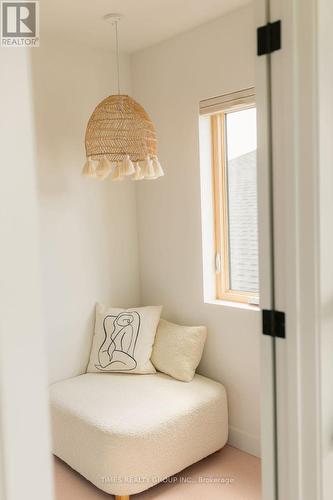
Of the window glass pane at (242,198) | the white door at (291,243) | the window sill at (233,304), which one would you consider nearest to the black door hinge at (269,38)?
the white door at (291,243)

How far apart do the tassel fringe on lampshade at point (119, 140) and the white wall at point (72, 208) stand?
45cm

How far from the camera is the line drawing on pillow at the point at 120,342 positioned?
3105 mm

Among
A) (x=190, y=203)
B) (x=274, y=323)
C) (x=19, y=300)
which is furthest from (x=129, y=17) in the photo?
(x=19, y=300)

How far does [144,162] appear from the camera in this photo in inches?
109

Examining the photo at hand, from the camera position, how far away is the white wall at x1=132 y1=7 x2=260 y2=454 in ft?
9.28

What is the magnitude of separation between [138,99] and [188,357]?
1.83m

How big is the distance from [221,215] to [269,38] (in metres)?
1.71

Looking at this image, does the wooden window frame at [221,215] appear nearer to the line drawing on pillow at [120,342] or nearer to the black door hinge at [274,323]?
the line drawing on pillow at [120,342]

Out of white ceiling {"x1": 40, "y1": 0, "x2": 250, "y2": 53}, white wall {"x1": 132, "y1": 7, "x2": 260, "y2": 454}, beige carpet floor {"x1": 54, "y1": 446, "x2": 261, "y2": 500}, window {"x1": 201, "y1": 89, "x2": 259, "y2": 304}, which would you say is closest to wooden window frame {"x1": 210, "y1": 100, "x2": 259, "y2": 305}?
window {"x1": 201, "y1": 89, "x2": 259, "y2": 304}

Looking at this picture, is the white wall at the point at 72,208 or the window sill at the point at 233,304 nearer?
the window sill at the point at 233,304

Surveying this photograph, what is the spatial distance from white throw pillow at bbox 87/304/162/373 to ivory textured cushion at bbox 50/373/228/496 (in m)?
0.10

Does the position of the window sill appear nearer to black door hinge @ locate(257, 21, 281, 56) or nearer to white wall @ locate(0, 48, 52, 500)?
black door hinge @ locate(257, 21, 281, 56)

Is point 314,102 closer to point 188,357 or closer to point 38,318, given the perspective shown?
point 38,318

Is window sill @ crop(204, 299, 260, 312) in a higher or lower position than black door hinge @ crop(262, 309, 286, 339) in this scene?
lower
